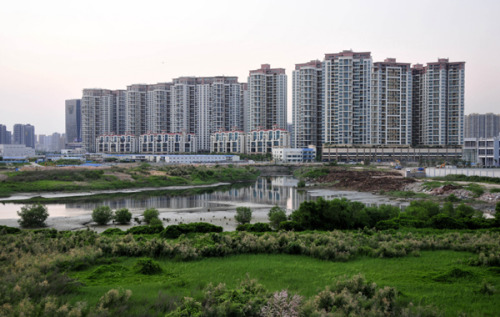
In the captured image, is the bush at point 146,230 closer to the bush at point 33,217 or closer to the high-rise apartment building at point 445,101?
the bush at point 33,217

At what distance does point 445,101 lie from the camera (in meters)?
98.1

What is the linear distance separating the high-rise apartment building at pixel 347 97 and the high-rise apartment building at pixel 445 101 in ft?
54.5

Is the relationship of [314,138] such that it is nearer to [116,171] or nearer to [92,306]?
[116,171]

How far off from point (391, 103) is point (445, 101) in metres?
13.5

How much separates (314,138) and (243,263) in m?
93.9

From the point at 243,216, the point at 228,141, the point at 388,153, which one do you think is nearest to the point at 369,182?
the point at 243,216

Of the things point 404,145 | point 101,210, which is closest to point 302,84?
point 404,145

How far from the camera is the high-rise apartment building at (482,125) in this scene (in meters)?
125

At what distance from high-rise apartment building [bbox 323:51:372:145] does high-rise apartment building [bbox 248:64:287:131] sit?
18871mm

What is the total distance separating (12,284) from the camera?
9.20m

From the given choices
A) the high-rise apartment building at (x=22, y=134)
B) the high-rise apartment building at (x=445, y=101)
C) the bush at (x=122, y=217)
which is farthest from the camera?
the high-rise apartment building at (x=22, y=134)

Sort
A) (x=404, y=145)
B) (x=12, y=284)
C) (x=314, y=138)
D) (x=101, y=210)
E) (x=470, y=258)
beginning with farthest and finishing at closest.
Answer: (x=314, y=138), (x=404, y=145), (x=101, y=210), (x=470, y=258), (x=12, y=284)

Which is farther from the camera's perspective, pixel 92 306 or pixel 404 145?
pixel 404 145

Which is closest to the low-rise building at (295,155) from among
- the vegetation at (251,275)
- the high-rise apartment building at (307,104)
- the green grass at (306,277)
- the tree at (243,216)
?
the high-rise apartment building at (307,104)
